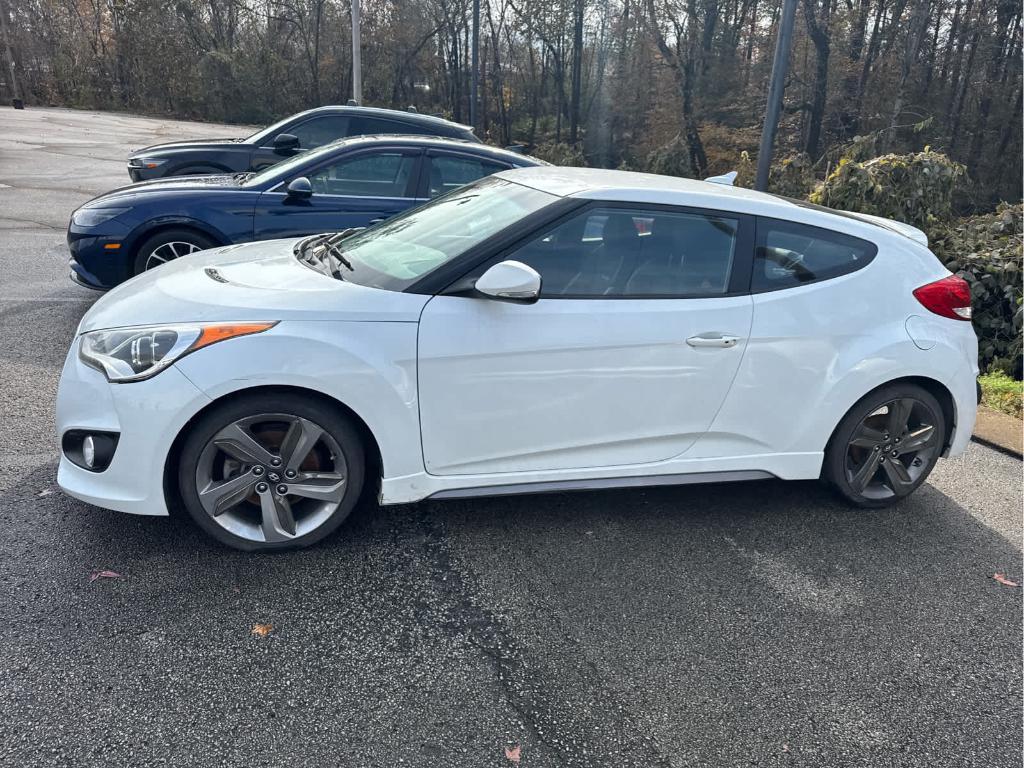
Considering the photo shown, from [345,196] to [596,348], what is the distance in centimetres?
415

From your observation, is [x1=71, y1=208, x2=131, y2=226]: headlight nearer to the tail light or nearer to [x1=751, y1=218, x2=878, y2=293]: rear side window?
[x1=751, y1=218, x2=878, y2=293]: rear side window

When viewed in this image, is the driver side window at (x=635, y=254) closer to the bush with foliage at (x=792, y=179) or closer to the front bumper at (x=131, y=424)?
the front bumper at (x=131, y=424)

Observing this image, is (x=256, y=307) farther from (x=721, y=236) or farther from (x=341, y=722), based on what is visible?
(x=721, y=236)

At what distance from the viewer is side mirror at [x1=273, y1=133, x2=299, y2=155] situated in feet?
30.7

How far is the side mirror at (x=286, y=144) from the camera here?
9.34 meters

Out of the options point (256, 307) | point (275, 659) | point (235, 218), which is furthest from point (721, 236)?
point (235, 218)

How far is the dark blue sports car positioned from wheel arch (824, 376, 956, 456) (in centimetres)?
432

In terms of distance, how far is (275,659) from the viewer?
267 cm

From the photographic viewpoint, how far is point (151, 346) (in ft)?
10.1

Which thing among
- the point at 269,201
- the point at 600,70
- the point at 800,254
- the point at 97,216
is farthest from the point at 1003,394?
the point at 600,70

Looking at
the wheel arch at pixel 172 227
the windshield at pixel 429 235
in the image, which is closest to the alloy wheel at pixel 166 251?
the wheel arch at pixel 172 227

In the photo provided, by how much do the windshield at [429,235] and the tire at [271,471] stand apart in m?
0.66

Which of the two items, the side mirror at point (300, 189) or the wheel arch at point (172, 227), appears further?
the side mirror at point (300, 189)

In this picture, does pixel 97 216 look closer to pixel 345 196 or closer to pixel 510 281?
pixel 345 196
